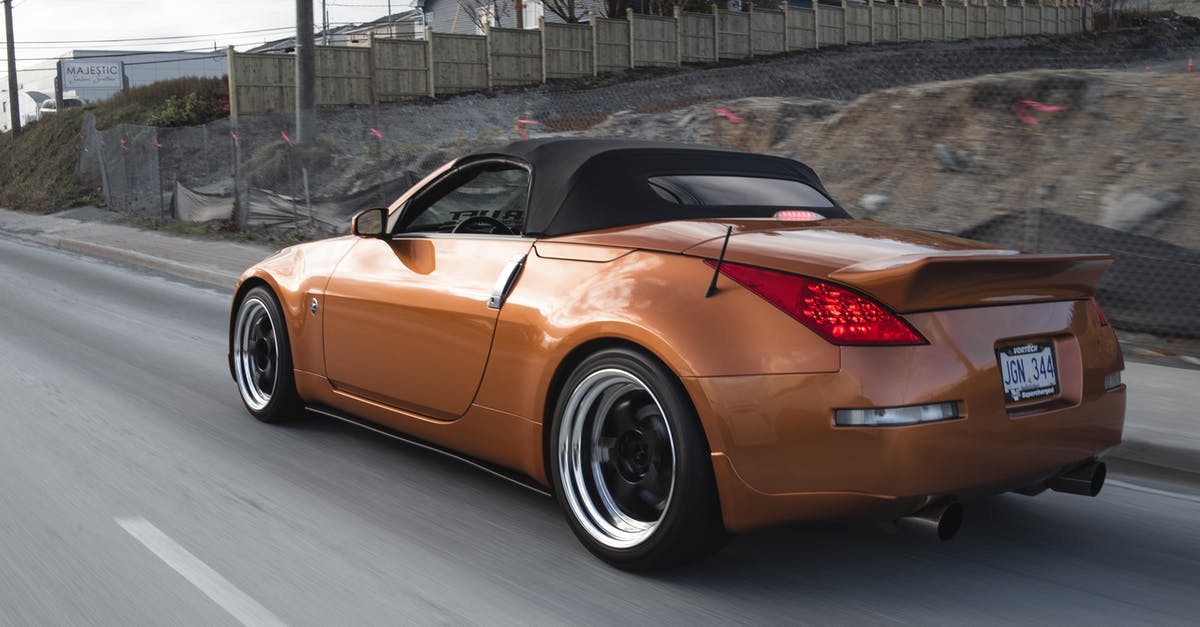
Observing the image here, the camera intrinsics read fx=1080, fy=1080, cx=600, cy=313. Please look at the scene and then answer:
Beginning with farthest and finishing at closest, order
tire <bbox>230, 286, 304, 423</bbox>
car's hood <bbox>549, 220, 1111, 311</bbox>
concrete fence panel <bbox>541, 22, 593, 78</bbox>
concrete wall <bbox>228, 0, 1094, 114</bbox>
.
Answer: concrete fence panel <bbox>541, 22, 593, 78</bbox> < concrete wall <bbox>228, 0, 1094, 114</bbox> < tire <bbox>230, 286, 304, 423</bbox> < car's hood <bbox>549, 220, 1111, 311</bbox>

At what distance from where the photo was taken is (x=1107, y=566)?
3773 millimetres

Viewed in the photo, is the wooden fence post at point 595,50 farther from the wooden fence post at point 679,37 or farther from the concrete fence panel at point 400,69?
the concrete fence panel at point 400,69

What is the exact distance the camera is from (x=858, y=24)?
45625 millimetres

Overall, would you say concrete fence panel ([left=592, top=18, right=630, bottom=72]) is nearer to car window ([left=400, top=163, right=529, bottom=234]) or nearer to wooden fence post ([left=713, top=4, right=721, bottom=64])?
wooden fence post ([left=713, top=4, right=721, bottom=64])

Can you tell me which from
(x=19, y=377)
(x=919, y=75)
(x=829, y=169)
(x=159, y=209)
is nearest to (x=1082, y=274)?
(x=19, y=377)

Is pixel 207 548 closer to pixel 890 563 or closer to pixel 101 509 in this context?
pixel 101 509

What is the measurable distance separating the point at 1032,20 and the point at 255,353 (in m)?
56.2

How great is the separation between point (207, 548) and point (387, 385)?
3.56 ft

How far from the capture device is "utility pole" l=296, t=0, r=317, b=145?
1998 centimetres

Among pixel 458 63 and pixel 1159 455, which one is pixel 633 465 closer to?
pixel 1159 455

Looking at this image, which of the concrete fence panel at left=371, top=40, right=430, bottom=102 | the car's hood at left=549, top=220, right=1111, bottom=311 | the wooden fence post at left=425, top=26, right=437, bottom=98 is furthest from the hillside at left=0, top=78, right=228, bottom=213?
A: the car's hood at left=549, top=220, right=1111, bottom=311

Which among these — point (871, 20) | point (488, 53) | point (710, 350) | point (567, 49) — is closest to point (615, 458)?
point (710, 350)

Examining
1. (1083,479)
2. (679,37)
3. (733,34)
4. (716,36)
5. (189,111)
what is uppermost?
(733,34)

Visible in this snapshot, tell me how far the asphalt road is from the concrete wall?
81.7 feet
